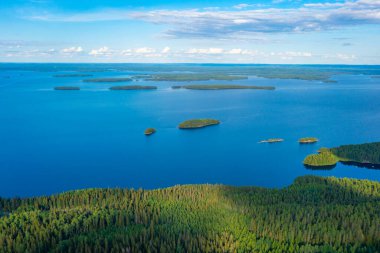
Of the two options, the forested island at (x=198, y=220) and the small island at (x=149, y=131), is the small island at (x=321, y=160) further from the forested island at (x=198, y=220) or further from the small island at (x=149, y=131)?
the small island at (x=149, y=131)

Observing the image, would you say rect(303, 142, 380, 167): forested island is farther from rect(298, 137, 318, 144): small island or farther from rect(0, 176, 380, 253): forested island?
rect(0, 176, 380, 253): forested island

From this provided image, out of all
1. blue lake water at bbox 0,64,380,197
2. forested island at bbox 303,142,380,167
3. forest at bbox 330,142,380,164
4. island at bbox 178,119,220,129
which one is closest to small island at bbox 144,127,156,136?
blue lake water at bbox 0,64,380,197

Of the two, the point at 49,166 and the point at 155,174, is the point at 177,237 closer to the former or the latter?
the point at 155,174

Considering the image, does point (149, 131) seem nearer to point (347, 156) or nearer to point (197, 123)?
point (197, 123)

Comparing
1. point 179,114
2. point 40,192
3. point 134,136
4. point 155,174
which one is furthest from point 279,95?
point 40,192

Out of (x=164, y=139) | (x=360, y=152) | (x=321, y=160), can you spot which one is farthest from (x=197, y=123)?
(x=360, y=152)

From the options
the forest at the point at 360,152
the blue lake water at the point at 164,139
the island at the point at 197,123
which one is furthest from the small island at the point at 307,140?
the island at the point at 197,123
